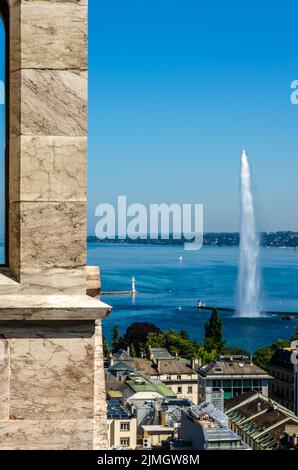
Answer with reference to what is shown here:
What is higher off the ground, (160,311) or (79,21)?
(79,21)

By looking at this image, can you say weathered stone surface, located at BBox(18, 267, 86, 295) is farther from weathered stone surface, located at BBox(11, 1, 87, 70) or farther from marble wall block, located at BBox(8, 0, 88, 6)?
marble wall block, located at BBox(8, 0, 88, 6)

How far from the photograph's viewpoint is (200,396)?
77.9 meters

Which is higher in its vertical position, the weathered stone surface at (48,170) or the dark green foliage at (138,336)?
the weathered stone surface at (48,170)

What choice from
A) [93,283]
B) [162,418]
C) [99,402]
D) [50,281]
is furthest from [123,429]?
[50,281]

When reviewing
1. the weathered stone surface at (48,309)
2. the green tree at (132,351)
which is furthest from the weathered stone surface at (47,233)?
the green tree at (132,351)

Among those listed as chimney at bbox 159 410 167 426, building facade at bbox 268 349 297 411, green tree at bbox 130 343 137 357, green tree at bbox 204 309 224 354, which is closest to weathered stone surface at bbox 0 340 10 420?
chimney at bbox 159 410 167 426

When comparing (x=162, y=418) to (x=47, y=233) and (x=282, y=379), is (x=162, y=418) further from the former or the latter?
(x=47, y=233)

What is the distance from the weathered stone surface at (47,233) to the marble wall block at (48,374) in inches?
15.5

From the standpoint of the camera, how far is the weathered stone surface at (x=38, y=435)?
4.91 metres

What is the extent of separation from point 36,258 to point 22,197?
0.37 m

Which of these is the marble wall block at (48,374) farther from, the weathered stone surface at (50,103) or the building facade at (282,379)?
the building facade at (282,379)

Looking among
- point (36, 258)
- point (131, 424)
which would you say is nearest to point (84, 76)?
point (36, 258)

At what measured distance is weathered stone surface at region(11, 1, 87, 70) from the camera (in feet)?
16.6
